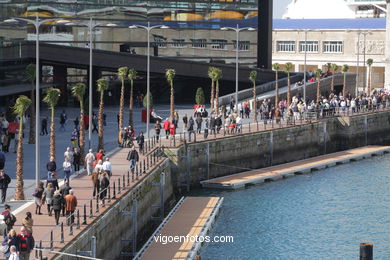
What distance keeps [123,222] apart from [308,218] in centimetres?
1800

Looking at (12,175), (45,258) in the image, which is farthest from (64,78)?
(45,258)

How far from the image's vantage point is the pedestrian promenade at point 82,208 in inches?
1592

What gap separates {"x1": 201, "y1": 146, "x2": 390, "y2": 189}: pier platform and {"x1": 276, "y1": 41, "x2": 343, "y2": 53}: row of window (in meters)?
67.7

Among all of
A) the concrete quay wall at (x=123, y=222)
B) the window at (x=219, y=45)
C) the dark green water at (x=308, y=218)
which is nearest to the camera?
the concrete quay wall at (x=123, y=222)

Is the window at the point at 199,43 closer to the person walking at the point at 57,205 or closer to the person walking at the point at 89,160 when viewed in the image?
the person walking at the point at 89,160

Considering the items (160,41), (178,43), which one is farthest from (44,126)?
(178,43)

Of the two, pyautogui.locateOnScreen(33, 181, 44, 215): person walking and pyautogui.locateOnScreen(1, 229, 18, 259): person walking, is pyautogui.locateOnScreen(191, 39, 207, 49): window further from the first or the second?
pyautogui.locateOnScreen(1, 229, 18, 259): person walking

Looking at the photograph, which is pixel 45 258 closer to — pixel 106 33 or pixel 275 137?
pixel 275 137

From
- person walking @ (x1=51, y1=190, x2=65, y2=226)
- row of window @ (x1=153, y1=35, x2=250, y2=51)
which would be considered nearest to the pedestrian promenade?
person walking @ (x1=51, y1=190, x2=65, y2=226)

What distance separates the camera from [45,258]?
37.1 m

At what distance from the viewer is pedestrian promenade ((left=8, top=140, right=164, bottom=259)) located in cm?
4044

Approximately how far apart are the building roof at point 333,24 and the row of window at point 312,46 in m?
2.72

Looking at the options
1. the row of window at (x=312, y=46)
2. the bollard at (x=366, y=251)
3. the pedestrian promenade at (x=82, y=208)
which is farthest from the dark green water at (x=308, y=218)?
the row of window at (x=312, y=46)
